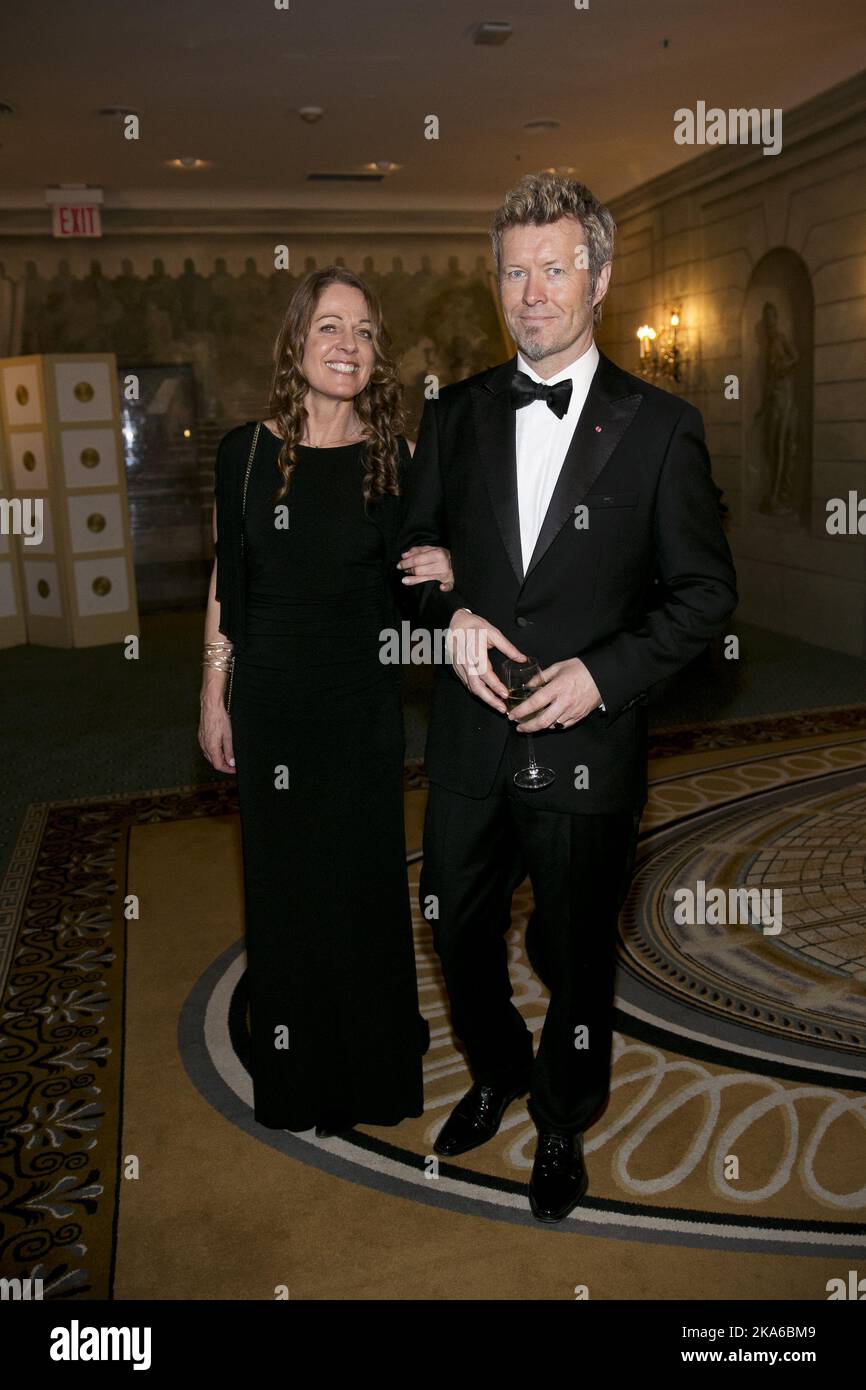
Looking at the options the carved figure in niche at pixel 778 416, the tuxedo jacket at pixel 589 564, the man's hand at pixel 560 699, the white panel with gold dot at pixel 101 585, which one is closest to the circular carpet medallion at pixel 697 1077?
the tuxedo jacket at pixel 589 564

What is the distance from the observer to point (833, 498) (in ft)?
27.6

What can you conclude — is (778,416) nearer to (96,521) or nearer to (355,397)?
(96,521)

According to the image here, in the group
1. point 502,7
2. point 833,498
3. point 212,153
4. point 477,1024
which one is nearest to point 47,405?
point 212,153

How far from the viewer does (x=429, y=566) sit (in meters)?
2.31

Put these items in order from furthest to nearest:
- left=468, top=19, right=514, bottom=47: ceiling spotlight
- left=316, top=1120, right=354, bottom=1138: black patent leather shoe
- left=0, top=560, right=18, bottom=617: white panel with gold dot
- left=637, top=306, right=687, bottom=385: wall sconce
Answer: left=637, top=306, right=687, bottom=385: wall sconce, left=0, top=560, right=18, bottom=617: white panel with gold dot, left=468, top=19, right=514, bottom=47: ceiling spotlight, left=316, top=1120, right=354, bottom=1138: black patent leather shoe

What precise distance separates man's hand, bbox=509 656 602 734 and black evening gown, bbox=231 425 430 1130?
595 mm

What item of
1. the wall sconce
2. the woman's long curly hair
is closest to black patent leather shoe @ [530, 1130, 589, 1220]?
the woman's long curly hair

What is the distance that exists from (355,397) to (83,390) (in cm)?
747

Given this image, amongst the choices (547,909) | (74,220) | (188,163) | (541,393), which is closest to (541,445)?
(541,393)

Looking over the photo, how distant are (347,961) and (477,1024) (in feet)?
1.10

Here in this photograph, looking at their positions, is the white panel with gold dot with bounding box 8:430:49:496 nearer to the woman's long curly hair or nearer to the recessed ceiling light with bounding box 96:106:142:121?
the recessed ceiling light with bounding box 96:106:142:121

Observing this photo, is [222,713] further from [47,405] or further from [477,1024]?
[47,405]

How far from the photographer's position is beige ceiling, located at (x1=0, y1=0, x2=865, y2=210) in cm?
637

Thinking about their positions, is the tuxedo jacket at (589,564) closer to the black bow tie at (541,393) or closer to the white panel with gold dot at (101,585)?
the black bow tie at (541,393)
